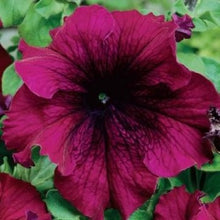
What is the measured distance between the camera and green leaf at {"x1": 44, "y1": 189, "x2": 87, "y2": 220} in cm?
70

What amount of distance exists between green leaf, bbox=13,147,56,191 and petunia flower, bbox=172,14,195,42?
0.73 feet

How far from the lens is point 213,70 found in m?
0.82

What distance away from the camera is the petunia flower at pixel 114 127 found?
667 mm

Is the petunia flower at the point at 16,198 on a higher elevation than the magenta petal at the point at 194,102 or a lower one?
lower

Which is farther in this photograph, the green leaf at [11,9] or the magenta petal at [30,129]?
the green leaf at [11,9]

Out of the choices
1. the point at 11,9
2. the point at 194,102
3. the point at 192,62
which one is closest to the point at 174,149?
the point at 194,102

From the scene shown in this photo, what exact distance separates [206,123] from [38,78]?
189 millimetres

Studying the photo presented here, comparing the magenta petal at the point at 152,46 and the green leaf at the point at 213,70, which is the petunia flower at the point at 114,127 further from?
the green leaf at the point at 213,70

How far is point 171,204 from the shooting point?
27.7 inches

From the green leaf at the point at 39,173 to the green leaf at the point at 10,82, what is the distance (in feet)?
0.32

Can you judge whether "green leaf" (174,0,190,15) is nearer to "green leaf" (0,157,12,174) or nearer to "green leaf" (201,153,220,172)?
"green leaf" (201,153,220,172)

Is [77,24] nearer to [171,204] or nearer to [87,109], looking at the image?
[87,109]

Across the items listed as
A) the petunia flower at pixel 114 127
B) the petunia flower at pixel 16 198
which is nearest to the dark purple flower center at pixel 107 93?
the petunia flower at pixel 114 127

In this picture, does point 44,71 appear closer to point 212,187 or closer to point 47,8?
point 47,8
